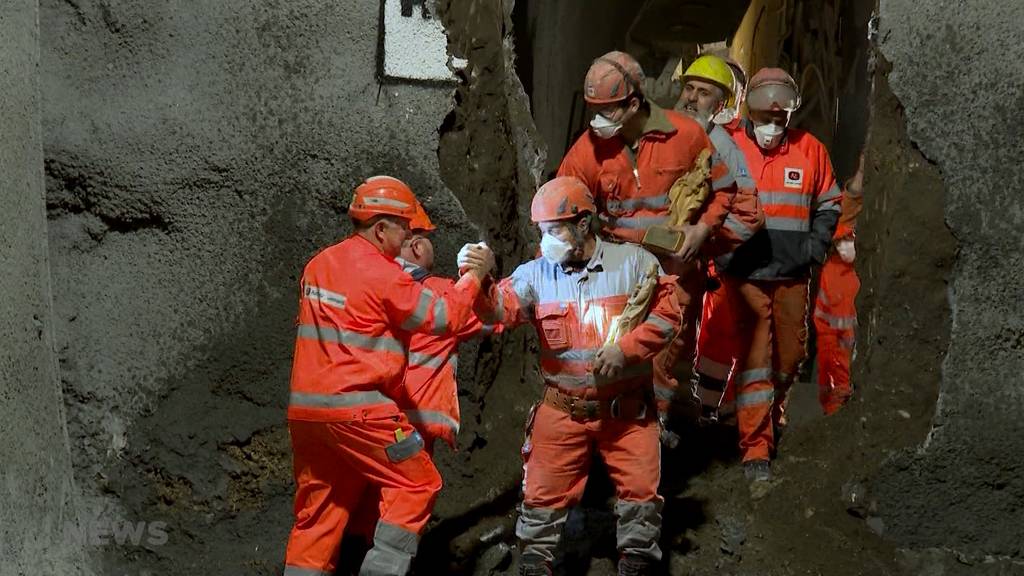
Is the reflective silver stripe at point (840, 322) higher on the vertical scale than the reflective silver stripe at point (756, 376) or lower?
higher

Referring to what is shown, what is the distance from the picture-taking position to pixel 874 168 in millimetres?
5641

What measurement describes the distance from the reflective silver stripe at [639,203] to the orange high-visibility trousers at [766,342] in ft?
2.99

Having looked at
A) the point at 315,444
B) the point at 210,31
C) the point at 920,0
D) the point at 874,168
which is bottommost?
the point at 315,444

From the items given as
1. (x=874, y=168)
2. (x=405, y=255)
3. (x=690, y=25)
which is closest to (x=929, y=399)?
(x=874, y=168)

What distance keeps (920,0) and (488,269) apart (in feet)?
7.24

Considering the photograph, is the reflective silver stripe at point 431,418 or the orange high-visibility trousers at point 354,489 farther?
the reflective silver stripe at point 431,418

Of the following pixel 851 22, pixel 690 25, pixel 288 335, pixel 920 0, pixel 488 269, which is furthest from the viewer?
pixel 690 25

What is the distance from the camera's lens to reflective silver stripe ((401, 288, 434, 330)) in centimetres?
485

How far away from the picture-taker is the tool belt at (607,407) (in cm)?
512

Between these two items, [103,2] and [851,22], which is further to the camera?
[851,22]

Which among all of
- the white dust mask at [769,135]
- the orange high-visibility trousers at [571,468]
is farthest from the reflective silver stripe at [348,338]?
the white dust mask at [769,135]

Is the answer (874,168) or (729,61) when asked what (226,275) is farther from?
(729,61)

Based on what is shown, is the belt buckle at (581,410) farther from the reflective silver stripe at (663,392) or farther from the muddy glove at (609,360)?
the reflective silver stripe at (663,392)

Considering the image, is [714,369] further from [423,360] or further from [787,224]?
[423,360]
